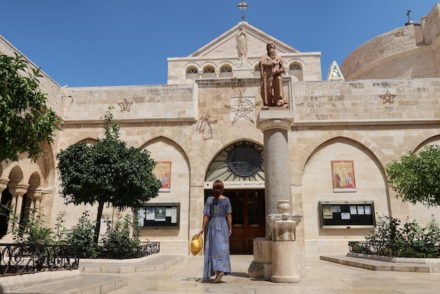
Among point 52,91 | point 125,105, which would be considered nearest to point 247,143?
point 125,105

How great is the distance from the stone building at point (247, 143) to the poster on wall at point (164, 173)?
1.9 inches

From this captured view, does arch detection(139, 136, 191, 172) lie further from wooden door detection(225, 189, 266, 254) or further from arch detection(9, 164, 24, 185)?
arch detection(9, 164, 24, 185)

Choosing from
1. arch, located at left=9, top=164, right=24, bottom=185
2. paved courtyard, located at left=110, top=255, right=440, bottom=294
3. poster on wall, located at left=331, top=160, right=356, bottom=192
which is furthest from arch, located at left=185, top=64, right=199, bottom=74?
paved courtyard, located at left=110, top=255, right=440, bottom=294

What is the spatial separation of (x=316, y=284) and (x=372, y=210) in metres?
11.1

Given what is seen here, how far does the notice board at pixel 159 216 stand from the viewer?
16656mm

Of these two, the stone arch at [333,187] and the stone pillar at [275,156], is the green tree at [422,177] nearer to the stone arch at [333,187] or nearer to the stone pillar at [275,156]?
the stone arch at [333,187]

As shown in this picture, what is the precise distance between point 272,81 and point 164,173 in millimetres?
10140

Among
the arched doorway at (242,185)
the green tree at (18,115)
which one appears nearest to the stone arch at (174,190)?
the arched doorway at (242,185)

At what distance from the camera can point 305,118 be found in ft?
57.6

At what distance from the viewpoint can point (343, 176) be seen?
17.0 meters

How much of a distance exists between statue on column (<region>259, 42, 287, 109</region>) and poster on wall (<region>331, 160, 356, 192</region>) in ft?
32.1

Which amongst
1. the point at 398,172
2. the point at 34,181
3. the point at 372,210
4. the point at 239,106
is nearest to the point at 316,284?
the point at 398,172

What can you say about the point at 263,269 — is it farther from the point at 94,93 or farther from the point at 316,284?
the point at 94,93

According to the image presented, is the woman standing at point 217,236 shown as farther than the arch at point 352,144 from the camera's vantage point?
No
